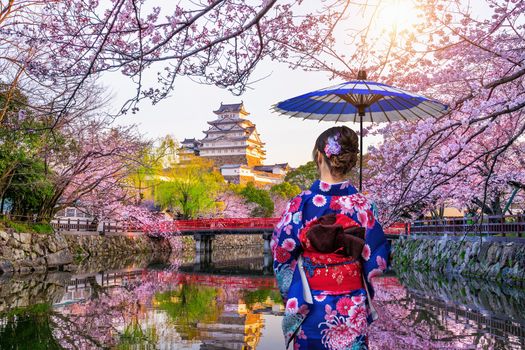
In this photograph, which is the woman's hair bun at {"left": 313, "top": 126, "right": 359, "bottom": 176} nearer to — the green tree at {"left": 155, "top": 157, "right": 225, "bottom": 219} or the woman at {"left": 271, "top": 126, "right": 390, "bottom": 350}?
the woman at {"left": 271, "top": 126, "right": 390, "bottom": 350}

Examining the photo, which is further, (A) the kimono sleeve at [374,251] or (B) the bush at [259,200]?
(B) the bush at [259,200]

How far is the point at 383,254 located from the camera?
138 inches

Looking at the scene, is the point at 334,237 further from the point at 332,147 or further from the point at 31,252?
the point at 31,252

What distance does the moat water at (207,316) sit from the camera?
265 inches

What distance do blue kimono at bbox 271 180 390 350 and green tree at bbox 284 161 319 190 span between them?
153ft

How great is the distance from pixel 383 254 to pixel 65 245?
66.2 ft

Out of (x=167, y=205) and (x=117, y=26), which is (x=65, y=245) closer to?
(x=117, y=26)

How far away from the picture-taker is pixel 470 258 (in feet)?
59.9

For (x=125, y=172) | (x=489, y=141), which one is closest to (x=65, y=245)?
(x=125, y=172)

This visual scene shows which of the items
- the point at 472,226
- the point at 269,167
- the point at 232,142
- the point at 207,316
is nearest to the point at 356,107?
the point at 207,316

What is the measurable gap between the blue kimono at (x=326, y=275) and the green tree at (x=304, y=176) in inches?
1835

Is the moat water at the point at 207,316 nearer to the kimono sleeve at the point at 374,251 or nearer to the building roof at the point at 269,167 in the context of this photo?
the kimono sleeve at the point at 374,251

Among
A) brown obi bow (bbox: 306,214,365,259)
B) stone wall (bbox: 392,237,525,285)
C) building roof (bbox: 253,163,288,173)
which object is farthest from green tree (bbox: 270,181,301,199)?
brown obi bow (bbox: 306,214,365,259)

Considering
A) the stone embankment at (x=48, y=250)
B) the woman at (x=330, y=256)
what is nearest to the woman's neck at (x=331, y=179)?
the woman at (x=330, y=256)
